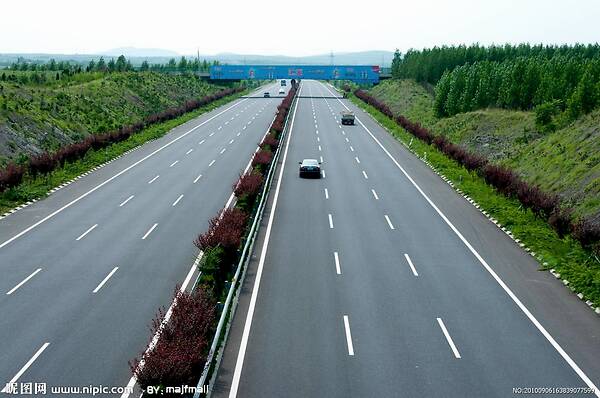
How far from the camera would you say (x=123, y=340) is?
16.1 metres

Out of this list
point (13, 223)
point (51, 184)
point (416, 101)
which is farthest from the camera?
point (416, 101)

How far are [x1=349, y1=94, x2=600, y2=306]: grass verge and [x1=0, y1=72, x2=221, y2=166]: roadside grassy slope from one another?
30.9 m

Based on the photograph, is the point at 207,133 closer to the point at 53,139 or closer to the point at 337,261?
the point at 53,139

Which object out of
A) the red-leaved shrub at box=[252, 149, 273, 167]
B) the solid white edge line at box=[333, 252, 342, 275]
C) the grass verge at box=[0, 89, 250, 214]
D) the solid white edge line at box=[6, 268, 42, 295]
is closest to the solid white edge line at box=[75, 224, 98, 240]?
the solid white edge line at box=[6, 268, 42, 295]

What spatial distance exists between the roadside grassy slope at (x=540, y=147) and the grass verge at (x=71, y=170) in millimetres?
29748

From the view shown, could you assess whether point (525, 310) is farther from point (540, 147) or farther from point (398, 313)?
point (540, 147)

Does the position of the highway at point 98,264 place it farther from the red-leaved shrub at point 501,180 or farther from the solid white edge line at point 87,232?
the red-leaved shrub at point 501,180

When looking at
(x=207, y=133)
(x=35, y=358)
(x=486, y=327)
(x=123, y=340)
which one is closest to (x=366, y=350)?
(x=486, y=327)

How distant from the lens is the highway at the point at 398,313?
14.3 m

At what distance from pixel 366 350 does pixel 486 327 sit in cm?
420

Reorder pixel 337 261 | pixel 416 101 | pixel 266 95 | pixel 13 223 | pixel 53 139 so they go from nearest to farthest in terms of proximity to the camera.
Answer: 1. pixel 337 261
2. pixel 13 223
3. pixel 53 139
4. pixel 416 101
5. pixel 266 95

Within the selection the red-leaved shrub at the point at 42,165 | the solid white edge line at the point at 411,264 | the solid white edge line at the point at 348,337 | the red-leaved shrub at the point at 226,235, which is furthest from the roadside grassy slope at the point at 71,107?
the solid white edge line at the point at 348,337

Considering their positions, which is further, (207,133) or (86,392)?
(207,133)

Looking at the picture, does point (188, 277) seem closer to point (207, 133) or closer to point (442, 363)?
point (442, 363)
